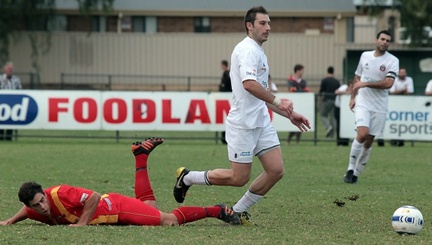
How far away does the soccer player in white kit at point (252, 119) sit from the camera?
1044 centimetres

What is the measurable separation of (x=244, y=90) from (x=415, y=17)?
42087mm

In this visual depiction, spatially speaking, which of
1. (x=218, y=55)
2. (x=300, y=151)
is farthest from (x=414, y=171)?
(x=218, y=55)

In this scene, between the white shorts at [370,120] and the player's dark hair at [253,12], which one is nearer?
the player's dark hair at [253,12]

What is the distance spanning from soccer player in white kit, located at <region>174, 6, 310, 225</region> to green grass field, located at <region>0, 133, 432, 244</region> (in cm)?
52

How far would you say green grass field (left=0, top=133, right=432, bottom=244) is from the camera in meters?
9.73

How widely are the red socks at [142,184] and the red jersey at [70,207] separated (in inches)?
22.7

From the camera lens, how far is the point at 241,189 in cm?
1537

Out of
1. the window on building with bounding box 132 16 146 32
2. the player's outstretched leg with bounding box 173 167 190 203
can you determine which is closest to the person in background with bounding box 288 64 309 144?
the player's outstretched leg with bounding box 173 167 190 203

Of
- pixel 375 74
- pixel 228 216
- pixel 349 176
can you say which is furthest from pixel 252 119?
pixel 349 176

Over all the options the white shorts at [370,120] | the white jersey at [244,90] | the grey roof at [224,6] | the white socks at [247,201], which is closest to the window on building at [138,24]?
the grey roof at [224,6]

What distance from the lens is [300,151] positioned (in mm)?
24125

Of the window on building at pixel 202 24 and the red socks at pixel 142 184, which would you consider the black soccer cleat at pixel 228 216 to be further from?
the window on building at pixel 202 24

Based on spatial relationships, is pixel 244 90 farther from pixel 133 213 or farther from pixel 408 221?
pixel 408 221

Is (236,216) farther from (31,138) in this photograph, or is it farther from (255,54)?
(31,138)
